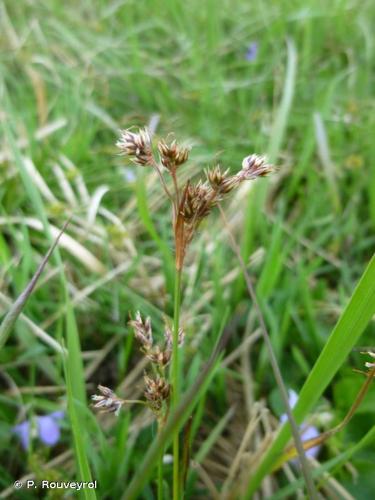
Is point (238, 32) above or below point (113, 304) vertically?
above

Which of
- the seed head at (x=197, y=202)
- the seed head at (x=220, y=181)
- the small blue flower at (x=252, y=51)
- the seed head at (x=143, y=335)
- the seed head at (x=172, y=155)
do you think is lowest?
the seed head at (x=143, y=335)

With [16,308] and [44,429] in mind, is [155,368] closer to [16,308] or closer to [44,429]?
[16,308]

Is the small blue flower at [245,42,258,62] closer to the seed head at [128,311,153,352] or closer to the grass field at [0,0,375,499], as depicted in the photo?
the grass field at [0,0,375,499]

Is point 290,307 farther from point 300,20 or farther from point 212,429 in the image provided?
point 300,20

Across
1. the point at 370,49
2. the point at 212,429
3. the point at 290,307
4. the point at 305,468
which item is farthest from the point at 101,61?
the point at 305,468

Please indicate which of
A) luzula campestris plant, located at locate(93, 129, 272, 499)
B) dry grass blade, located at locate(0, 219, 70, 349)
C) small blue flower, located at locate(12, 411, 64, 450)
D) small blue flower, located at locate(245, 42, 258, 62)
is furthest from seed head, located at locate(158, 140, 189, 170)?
small blue flower, located at locate(245, 42, 258, 62)

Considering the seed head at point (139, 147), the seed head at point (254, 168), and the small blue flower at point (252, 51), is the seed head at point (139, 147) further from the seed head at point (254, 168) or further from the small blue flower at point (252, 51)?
the small blue flower at point (252, 51)

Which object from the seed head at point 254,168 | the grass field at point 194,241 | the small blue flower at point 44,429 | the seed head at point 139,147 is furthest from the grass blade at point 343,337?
the small blue flower at point 44,429
